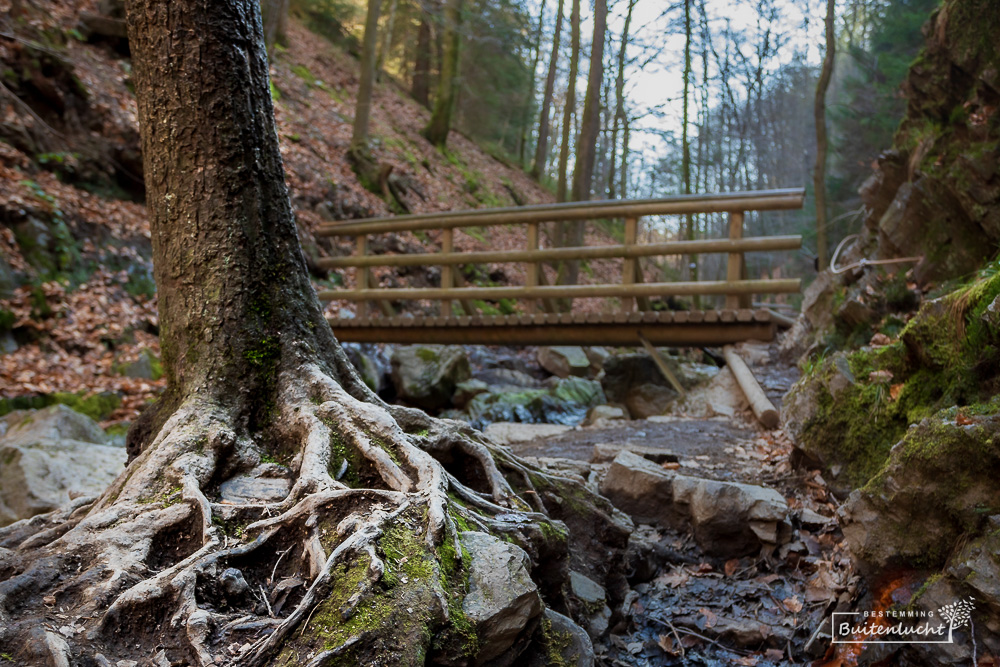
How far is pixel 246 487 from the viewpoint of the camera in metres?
2.44

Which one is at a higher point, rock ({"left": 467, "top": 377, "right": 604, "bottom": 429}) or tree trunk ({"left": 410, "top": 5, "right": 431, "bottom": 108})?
tree trunk ({"left": 410, "top": 5, "right": 431, "bottom": 108})

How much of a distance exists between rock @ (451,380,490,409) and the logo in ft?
21.4

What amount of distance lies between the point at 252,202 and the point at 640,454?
10.6 ft

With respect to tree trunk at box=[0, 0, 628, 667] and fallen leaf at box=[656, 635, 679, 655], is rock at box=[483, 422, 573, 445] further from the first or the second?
fallen leaf at box=[656, 635, 679, 655]

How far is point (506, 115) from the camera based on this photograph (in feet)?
88.7

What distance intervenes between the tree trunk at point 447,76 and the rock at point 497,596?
1591 centimetres

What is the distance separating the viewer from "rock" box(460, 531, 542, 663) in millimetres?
1890

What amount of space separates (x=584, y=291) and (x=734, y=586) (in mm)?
4679

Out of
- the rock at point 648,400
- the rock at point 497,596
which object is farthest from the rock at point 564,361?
the rock at point 497,596

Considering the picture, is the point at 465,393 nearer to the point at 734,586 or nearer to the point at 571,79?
the point at 734,586

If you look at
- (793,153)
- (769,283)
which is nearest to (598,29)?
(769,283)

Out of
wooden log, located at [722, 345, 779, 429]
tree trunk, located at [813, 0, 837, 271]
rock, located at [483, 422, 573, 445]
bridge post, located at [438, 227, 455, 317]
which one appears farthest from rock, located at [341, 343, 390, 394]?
tree trunk, located at [813, 0, 837, 271]

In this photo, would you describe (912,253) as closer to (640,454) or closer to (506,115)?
(640,454)

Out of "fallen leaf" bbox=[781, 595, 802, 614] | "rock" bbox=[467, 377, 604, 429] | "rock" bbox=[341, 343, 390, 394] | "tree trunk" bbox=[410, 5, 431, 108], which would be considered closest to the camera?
"fallen leaf" bbox=[781, 595, 802, 614]
